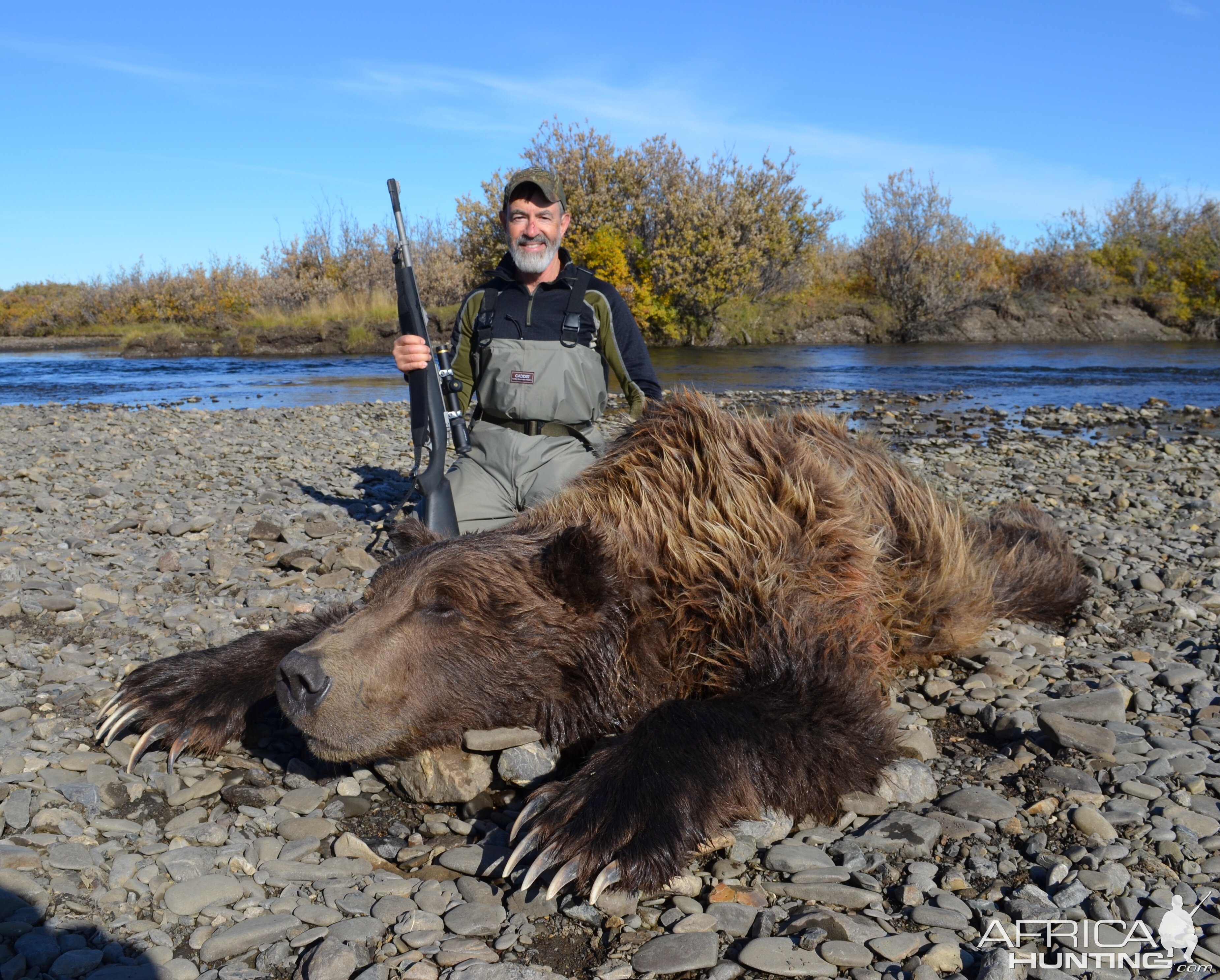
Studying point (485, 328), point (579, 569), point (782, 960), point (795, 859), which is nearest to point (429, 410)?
point (485, 328)

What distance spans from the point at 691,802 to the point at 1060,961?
2.87 feet

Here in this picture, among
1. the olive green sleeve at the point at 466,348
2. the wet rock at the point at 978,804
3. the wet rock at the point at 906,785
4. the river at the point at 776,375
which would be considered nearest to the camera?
the wet rock at the point at 978,804

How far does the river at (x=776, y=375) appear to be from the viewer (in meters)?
16.8

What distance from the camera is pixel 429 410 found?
484 centimetres

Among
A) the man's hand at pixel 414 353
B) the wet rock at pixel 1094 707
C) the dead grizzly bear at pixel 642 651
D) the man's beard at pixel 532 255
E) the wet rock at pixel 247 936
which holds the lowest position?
the wet rock at pixel 247 936

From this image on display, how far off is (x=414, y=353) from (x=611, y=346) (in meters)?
1.08

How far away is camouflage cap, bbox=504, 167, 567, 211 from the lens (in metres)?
4.97

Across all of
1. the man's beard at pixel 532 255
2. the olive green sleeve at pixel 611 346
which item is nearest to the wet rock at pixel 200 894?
the olive green sleeve at pixel 611 346

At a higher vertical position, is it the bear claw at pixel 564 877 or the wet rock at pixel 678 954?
the bear claw at pixel 564 877

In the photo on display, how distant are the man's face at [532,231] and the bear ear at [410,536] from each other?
2288mm

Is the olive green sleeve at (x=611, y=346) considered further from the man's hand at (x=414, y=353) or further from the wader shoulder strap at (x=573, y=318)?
the man's hand at (x=414, y=353)

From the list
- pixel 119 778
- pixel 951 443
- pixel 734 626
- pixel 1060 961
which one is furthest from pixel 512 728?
pixel 951 443

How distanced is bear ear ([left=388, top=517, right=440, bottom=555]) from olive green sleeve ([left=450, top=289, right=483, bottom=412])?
2.09m

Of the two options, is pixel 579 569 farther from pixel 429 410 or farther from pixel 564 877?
pixel 429 410
